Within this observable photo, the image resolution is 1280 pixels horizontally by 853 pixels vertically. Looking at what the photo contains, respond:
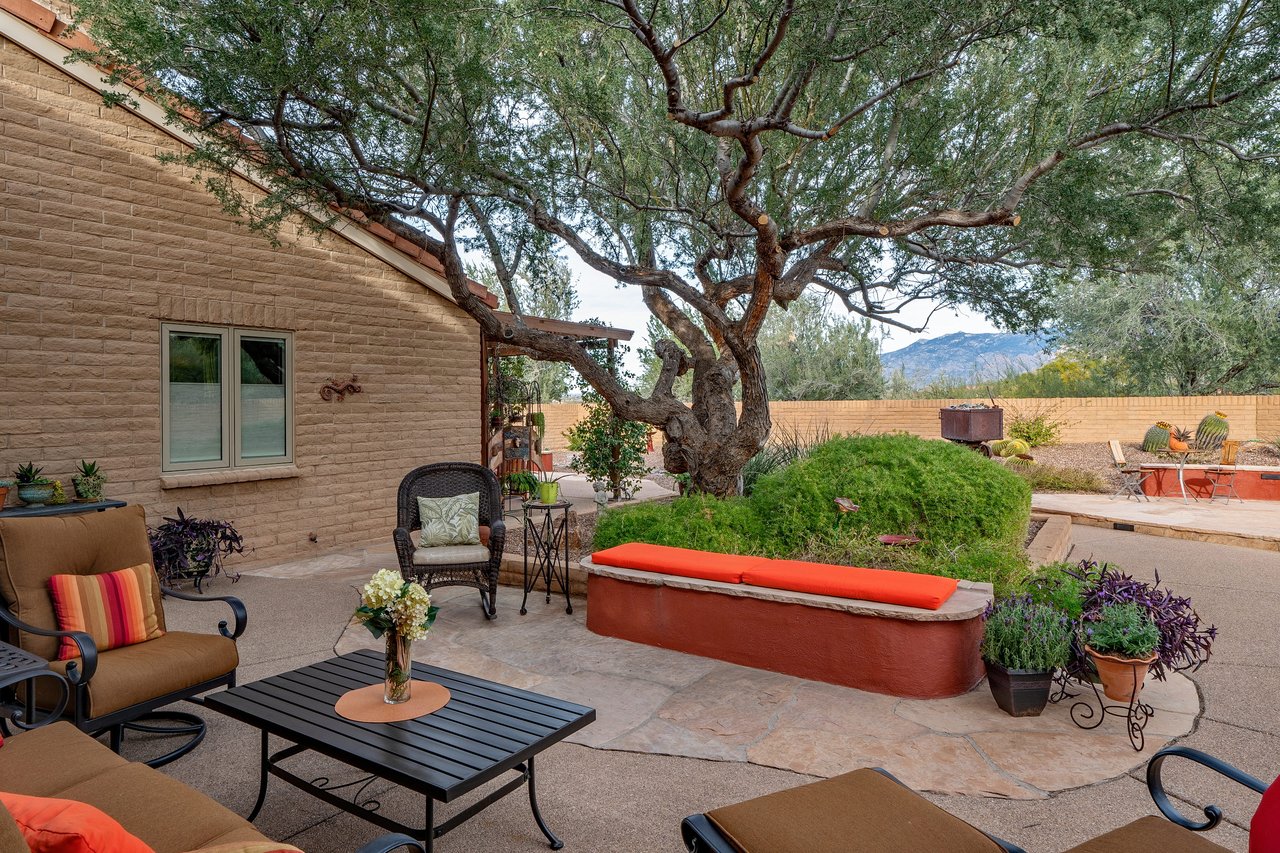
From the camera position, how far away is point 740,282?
7.39 metres

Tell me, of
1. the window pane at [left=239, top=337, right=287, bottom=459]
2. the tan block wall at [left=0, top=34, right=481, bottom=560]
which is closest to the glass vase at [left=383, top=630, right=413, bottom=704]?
the tan block wall at [left=0, top=34, right=481, bottom=560]

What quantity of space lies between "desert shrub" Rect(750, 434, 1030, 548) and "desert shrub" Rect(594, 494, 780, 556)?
185 millimetres

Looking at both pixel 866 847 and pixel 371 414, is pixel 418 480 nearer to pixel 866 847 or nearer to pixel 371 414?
pixel 371 414

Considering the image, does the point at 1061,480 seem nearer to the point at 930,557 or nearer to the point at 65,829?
the point at 930,557

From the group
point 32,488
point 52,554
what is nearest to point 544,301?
point 32,488

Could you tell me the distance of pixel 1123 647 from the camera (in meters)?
3.33

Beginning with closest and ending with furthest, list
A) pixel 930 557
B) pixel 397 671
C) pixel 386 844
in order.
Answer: pixel 386 844 → pixel 397 671 → pixel 930 557

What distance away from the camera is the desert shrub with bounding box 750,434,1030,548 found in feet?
17.5

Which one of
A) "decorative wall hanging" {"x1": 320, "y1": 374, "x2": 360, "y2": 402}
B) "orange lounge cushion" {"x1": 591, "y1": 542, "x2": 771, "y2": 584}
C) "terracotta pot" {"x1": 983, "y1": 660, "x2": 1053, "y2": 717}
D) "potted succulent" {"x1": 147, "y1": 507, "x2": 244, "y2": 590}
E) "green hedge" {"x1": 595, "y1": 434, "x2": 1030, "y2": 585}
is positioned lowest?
"terracotta pot" {"x1": 983, "y1": 660, "x2": 1053, "y2": 717}

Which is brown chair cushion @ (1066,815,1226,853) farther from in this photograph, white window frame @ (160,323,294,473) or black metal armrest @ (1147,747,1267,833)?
white window frame @ (160,323,294,473)

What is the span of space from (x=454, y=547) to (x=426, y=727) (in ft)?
9.75

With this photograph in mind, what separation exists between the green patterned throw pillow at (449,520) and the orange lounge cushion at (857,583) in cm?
237

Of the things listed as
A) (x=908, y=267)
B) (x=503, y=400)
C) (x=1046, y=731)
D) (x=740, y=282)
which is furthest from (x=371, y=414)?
(x=1046, y=731)

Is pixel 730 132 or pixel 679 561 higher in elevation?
pixel 730 132
